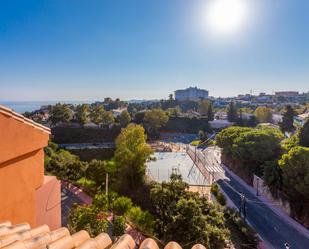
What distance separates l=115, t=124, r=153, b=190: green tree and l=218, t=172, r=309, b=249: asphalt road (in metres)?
6.78

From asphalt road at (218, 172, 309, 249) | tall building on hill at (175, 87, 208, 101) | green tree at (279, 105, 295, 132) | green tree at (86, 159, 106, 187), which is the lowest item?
asphalt road at (218, 172, 309, 249)

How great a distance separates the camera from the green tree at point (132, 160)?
1789 cm

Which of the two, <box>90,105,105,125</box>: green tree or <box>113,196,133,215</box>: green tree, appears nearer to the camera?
<box>113,196,133,215</box>: green tree

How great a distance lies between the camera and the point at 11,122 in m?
3.62

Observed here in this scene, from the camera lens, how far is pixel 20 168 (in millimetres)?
3916

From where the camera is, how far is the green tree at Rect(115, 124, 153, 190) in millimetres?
17891

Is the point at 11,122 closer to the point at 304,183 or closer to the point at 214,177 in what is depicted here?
the point at 304,183

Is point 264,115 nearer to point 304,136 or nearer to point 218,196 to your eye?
point 304,136

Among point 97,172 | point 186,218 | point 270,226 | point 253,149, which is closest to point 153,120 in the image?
point 253,149

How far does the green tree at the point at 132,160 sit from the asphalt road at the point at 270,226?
6.78m

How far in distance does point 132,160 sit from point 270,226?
949 centimetres

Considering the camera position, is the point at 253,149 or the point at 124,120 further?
the point at 124,120

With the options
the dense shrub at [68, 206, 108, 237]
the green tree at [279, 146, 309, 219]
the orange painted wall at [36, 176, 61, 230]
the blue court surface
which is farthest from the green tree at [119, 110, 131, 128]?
the orange painted wall at [36, 176, 61, 230]

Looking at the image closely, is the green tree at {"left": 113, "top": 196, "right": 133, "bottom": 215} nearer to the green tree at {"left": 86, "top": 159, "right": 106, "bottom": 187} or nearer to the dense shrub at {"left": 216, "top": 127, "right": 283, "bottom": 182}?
the green tree at {"left": 86, "top": 159, "right": 106, "bottom": 187}
